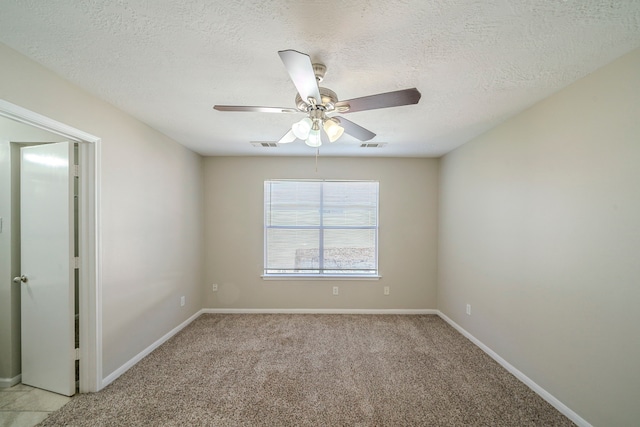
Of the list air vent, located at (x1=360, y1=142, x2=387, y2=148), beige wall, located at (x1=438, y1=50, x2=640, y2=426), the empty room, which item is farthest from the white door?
beige wall, located at (x1=438, y1=50, x2=640, y2=426)

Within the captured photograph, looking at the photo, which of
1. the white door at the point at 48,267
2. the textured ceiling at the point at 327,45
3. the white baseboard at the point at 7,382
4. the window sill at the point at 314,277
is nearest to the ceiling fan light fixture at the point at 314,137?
the textured ceiling at the point at 327,45

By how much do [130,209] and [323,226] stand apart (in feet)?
8.15

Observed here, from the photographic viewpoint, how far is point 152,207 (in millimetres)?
2695

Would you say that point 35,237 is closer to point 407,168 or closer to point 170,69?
point 170,69

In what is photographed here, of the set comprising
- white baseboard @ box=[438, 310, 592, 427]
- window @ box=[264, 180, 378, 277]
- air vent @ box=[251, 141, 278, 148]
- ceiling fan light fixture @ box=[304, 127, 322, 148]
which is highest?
air vent @ box=[251, 141, 278, 148]

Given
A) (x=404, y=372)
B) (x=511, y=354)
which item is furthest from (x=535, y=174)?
(x=404, y=372)

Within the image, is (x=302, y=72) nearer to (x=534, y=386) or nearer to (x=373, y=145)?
(x=373, y=145)

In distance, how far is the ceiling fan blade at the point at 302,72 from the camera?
1021mm

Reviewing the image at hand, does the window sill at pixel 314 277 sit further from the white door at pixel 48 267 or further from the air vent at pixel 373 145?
the white door at pixel 48 267

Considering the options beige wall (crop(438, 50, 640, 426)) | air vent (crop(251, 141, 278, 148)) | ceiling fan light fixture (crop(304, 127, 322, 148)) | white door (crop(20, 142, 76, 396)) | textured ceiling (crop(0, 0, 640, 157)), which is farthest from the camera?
air vent (crop(251, 141, 278, 148))

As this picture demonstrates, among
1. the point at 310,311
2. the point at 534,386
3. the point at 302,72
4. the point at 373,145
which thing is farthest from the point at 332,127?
the point at 310,311

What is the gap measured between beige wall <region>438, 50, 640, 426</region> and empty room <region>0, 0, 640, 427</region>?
14 millimetres

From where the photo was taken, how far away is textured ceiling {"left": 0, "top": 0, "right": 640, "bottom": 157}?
3.70ft

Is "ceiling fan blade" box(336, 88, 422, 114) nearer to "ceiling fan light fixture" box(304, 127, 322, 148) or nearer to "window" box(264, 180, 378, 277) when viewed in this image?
"ceiling fan light fixture" box(304, 127, 322, 148)
